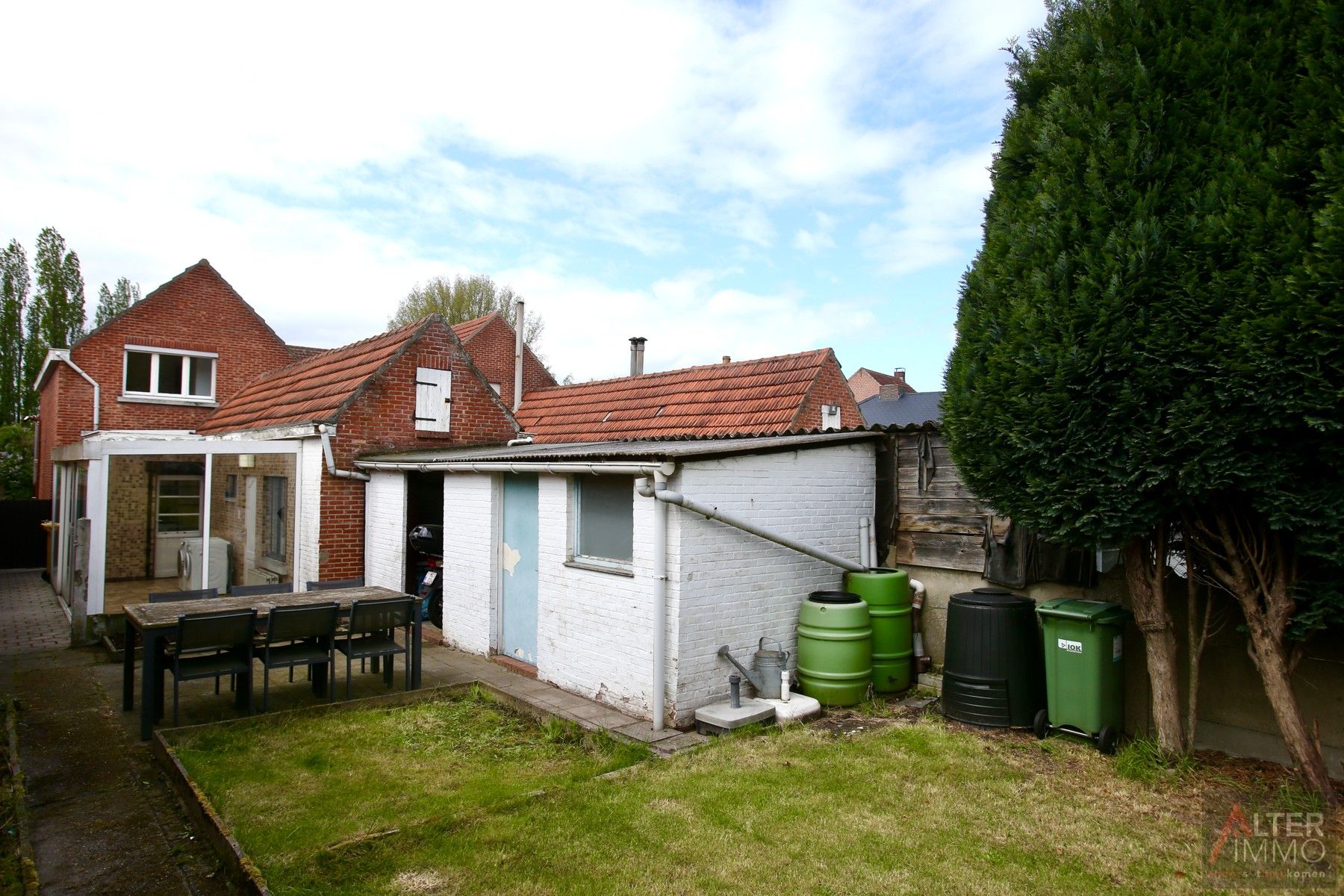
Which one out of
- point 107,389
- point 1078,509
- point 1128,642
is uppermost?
point 107,389

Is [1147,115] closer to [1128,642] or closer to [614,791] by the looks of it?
[1128,642]

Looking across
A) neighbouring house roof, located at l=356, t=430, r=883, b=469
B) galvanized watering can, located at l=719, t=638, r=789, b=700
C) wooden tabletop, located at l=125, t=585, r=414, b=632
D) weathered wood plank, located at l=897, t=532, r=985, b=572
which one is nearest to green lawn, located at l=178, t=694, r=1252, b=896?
galvanized watering can, located at l=719, t=638, r=789, b=700

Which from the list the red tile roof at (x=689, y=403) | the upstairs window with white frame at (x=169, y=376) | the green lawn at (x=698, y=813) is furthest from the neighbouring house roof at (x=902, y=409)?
the green lawn at (x=698, y=813)

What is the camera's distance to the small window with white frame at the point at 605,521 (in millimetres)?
7551

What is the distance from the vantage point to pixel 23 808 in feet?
17.4

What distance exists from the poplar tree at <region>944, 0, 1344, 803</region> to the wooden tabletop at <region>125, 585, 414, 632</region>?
6.26 m

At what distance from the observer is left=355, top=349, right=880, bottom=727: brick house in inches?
269

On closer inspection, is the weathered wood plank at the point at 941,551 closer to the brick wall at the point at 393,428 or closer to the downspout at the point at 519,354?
the brick wall at the point at 393,428

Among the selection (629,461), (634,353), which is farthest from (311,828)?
(634,353)

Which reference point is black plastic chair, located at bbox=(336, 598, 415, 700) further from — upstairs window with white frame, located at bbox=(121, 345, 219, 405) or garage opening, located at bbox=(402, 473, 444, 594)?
upstairs window with white frame, located at bbox=(121, 345, 219, 405)

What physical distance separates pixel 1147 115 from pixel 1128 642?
4235mm

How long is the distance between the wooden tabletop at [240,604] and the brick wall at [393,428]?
2.57 metres

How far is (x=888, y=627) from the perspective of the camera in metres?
7.71

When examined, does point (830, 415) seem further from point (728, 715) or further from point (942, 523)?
point (728, 715)
